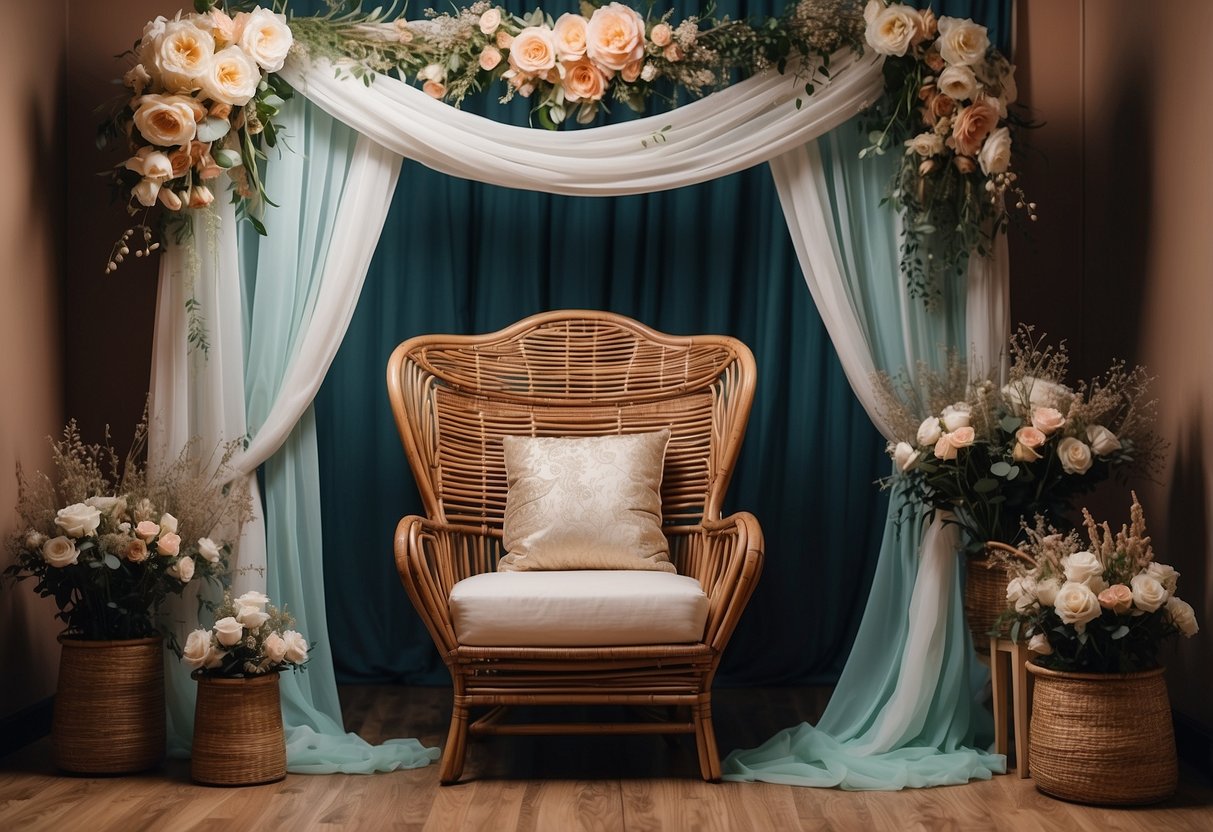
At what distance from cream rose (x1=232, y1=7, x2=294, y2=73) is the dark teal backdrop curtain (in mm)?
890

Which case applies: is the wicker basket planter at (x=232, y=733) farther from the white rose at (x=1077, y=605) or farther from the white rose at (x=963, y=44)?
the white rose at (x=963, y=44)

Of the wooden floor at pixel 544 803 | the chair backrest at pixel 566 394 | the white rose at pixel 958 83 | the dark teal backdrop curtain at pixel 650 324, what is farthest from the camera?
the dark teal backdrop curtain at pixel 650 324

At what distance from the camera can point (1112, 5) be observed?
3475 mm

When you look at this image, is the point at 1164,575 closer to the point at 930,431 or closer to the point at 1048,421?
the point at 1048,421

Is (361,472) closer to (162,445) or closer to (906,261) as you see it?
(162,445)

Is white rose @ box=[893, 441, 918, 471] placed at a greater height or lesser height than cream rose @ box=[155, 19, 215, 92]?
lesser

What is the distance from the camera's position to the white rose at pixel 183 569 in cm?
283

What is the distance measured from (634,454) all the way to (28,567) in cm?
146

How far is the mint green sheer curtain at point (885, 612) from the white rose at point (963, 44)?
0.31 m

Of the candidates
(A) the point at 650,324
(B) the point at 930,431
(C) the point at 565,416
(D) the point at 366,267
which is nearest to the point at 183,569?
(D) the point at 366,267

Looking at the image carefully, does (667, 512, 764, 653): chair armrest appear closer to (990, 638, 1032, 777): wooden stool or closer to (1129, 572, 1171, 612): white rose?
(990, 638, 1032, 777): wooden stool

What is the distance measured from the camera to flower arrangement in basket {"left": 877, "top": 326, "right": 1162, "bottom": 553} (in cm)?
279

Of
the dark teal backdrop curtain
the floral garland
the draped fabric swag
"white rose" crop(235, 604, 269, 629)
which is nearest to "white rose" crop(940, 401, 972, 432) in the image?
the draped fabric swag

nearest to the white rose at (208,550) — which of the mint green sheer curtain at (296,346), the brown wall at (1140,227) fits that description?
the mint green sheer curtain at (296,346)
